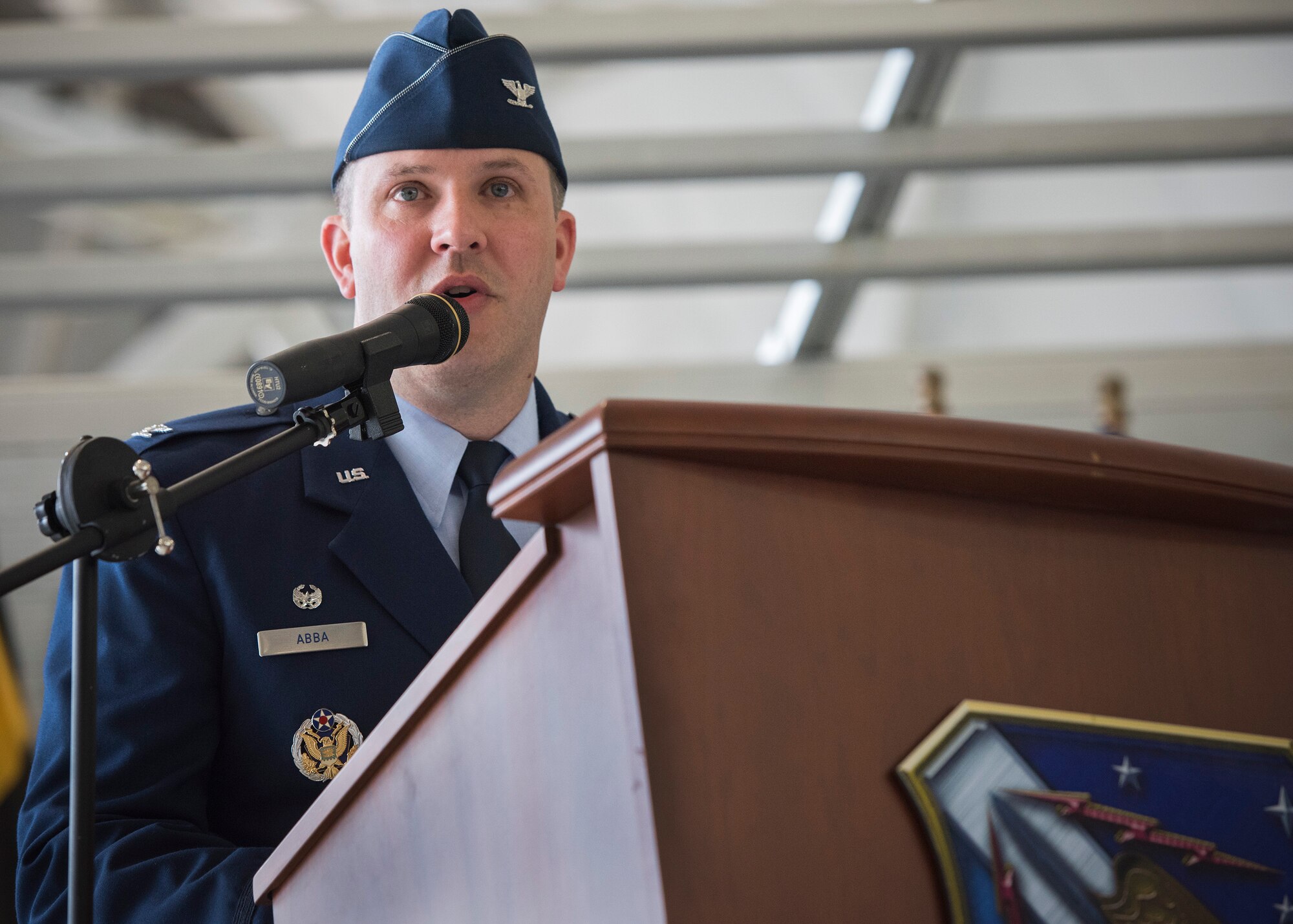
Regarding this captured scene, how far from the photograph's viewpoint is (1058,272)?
16.4 ft

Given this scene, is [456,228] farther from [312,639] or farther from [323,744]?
[323,744]

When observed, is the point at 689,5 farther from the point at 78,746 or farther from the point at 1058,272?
the point at 78,746

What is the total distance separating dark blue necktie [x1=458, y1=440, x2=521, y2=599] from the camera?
172 centimetres

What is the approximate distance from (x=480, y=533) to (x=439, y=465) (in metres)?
0.16

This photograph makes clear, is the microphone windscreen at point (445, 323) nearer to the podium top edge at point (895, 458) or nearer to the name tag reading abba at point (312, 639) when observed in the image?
the name tag reading abba at point (312, 639)

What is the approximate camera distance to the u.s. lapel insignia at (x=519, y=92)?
2088mm

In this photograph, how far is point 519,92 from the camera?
6.91 ft

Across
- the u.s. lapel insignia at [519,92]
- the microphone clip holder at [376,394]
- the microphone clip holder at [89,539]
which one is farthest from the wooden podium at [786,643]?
the u.s. lapel insignia at [519,92]

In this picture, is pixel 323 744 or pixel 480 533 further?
pixel 480 533

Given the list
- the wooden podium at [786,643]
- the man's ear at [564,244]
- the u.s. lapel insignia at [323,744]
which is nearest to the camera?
the wooden podium at [786,643]

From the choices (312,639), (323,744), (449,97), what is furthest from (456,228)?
(323,744)

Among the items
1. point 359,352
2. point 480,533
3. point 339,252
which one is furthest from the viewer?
point 339,252

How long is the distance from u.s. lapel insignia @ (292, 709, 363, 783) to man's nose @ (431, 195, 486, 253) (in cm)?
70

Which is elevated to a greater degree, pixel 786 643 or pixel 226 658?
pixel 226 658
